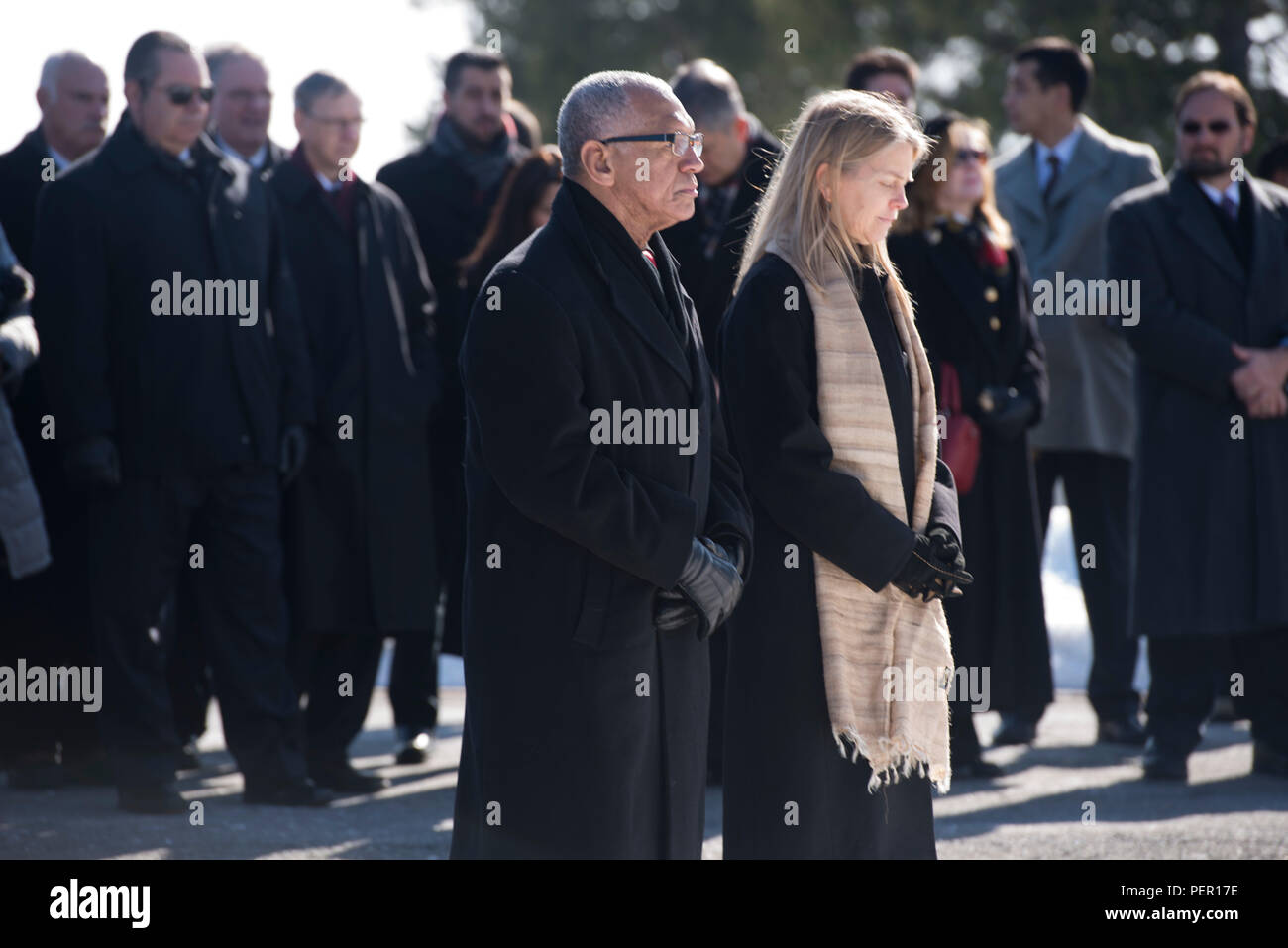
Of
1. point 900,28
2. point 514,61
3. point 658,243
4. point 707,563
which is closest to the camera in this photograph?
point 707,563

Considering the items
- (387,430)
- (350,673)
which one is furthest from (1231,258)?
(350,673)

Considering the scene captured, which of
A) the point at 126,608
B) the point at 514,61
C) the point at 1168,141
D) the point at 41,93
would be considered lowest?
the point at 126,608

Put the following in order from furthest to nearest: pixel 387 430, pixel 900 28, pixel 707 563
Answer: pixel 900 28, pixel 387 430, pixel 707 563

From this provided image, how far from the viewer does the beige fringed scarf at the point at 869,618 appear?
3.95 meters

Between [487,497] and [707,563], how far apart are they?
0.44m

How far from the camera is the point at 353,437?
654 cm

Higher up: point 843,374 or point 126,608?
point 843,374

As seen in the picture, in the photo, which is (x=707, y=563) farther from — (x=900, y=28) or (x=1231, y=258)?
(x=900, y=28)

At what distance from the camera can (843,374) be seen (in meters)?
4.00

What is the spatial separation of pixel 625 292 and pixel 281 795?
3021 mm

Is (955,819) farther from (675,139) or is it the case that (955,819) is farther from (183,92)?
(183,92)

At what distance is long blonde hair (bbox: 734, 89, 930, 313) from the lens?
406 centimetres

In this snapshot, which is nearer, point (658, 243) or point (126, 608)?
point (658, 243)

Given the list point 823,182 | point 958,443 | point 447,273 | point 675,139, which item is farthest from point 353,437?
point 675,139
